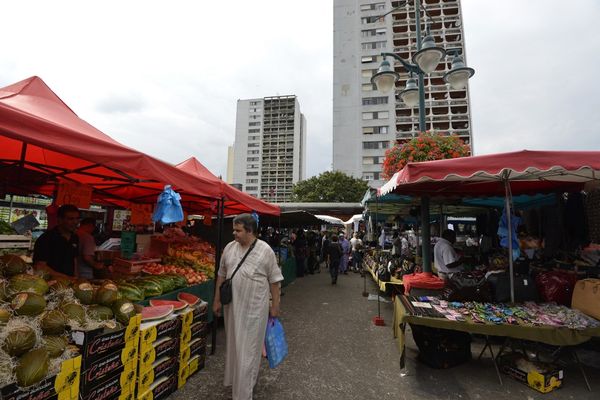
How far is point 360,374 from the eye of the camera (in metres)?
3.89

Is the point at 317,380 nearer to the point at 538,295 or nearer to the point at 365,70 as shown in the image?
the point at 538,295

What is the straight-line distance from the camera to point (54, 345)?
218 cm

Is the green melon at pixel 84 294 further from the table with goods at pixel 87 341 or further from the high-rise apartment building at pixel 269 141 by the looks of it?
the high-rise apartment building at pixel 269 141

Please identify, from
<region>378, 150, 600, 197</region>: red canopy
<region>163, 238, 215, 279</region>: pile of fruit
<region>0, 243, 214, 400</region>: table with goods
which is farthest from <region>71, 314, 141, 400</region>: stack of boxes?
<region>378, 150, 600, 197</region>: red canopy

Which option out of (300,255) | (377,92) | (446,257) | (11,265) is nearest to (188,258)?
(11,265)

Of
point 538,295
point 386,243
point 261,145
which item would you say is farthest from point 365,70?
point 261,145

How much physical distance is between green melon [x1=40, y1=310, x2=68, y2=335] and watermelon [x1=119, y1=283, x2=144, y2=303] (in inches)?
51.6

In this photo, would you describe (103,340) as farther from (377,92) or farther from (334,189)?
(377,92)

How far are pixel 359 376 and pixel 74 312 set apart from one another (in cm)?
330

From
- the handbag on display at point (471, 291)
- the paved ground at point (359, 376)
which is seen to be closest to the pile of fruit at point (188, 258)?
the paved ground at point (359, 376)

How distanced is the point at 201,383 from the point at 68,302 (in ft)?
6.00

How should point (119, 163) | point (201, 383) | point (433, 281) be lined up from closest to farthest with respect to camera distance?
point (119, 163)
point (201, 383)
point (433, 281)

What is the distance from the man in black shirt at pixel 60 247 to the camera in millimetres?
3672

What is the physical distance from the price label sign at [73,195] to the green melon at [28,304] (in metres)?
2.27
